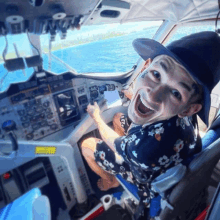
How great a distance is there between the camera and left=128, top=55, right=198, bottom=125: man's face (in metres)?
0.92

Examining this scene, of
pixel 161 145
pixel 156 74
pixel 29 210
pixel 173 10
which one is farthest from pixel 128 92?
pixel 29 210

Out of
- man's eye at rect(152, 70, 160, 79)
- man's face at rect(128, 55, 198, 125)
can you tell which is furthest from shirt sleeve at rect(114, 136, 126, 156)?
man's eye at rect(152, 70, 160, 79)

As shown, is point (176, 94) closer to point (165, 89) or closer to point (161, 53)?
point (165, 89)

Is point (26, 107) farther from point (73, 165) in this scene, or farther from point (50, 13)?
point (50, 13)

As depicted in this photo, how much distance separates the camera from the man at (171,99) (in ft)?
3.01

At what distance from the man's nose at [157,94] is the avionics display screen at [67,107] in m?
1.01

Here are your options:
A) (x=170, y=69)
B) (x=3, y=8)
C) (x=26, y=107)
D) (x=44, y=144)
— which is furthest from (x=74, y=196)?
(x=3, y=8)

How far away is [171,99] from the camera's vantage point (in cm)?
96

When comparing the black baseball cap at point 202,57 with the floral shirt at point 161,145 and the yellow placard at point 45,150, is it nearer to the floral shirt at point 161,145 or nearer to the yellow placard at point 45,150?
the floral shirt at point 161,145

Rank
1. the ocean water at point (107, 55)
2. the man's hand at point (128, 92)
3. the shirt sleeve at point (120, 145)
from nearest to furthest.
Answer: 1. the shirt sleeve at point (120, 145)
2. the ocean water at point (107, 55)
3. the man's hand at point (128, 92)

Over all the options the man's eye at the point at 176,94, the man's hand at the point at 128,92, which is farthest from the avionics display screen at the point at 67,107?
the man's eye at the point at 176,94

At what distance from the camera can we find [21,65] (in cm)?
119

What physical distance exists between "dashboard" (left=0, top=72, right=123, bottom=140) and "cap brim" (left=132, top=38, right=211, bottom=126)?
0.81 metres

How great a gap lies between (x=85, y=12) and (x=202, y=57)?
729 mm
